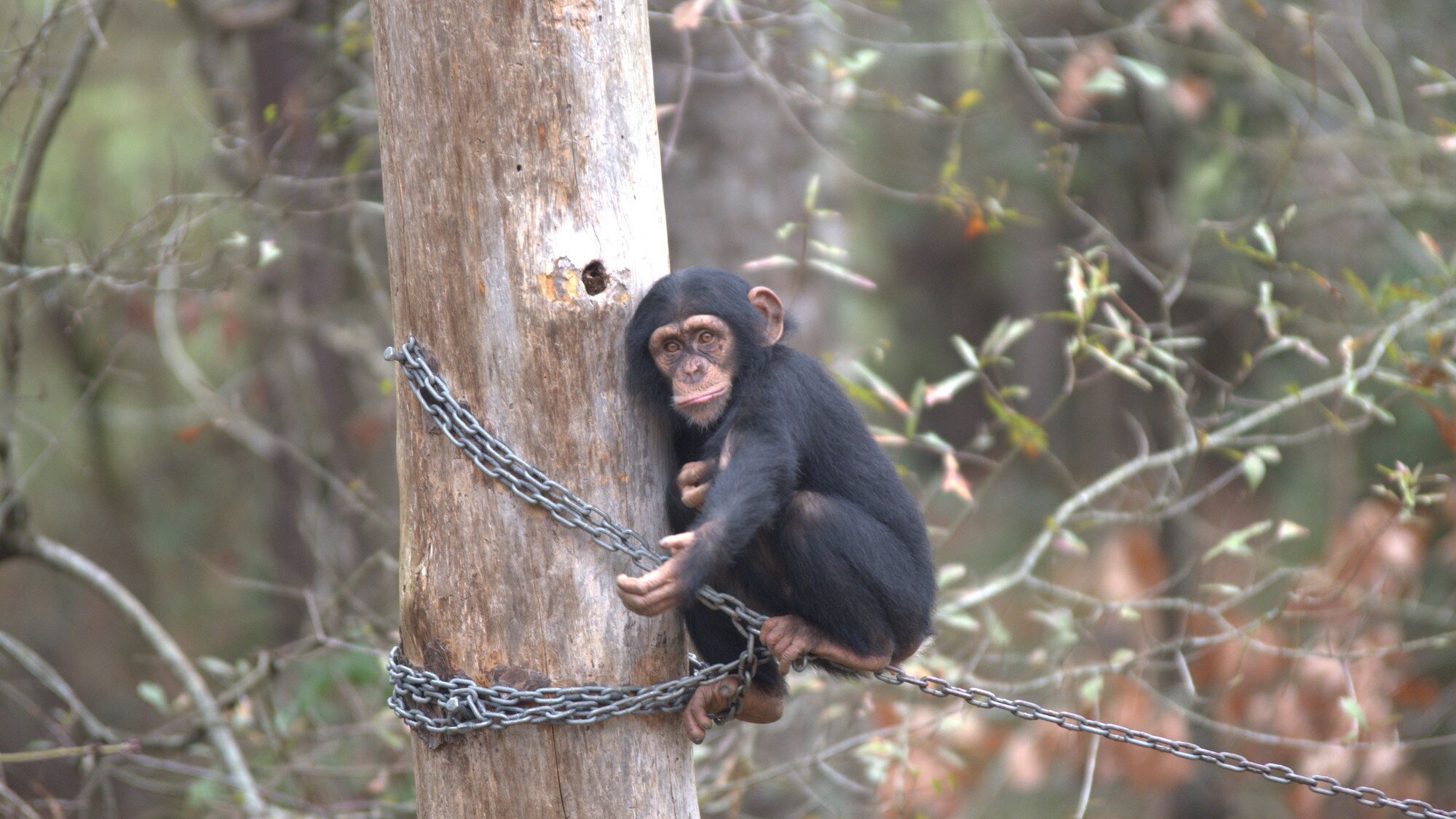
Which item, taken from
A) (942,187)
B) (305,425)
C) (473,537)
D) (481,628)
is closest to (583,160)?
(473,537)

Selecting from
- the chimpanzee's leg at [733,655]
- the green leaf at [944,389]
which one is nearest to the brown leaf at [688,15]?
the green leaf at [944,389]

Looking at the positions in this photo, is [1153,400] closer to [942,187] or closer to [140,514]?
[942,187]

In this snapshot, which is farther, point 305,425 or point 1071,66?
point 305,425

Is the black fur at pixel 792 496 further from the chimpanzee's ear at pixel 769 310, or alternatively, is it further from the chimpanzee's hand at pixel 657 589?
the chimpanzee's hand at pixel 657 589

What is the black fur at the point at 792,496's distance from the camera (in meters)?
2.53

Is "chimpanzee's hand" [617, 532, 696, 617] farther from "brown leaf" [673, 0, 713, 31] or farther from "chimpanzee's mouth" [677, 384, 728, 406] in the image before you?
"brown leaf" [673, 0, 713, 31]

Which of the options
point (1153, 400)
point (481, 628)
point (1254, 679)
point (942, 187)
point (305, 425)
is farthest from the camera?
point (1153, 400)

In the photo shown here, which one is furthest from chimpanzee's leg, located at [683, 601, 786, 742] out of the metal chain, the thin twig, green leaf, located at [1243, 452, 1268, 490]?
the thin twig

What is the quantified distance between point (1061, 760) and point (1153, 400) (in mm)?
4290

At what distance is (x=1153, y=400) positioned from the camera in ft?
34.7

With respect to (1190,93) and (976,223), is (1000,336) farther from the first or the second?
(1190,93)

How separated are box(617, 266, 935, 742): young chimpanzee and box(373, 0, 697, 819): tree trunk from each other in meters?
0.19

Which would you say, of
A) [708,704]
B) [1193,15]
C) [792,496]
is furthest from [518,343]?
[1193,15]

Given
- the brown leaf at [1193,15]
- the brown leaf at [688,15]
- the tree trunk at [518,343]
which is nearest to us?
the tree trunk at [518,343]
